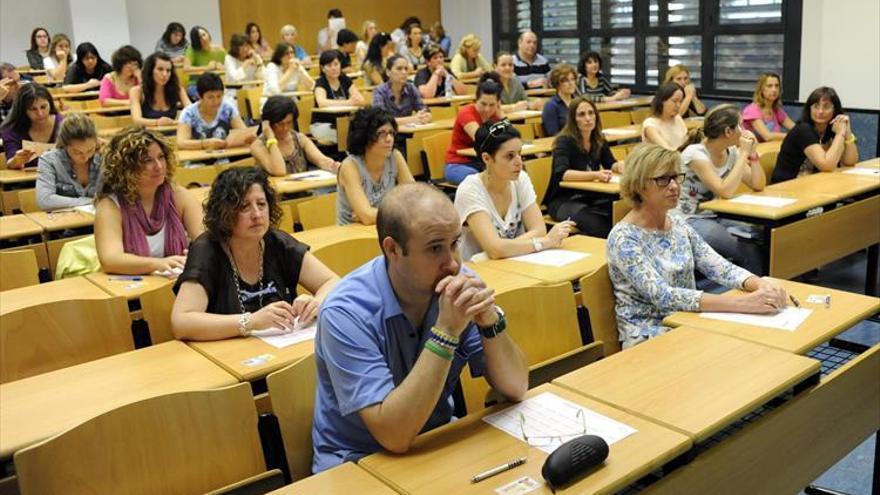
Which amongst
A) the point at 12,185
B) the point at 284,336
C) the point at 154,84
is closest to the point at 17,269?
the point at 284,336

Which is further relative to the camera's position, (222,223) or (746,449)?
(222,223)

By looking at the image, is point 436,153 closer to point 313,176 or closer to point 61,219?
point 313,176

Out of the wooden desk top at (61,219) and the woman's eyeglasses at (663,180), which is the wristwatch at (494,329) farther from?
the wooden desk top at (61,219)

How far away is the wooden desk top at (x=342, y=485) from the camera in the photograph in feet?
5.40

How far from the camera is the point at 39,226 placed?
163 inches

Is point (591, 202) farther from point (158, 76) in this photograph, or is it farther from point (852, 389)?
point (158, 76)

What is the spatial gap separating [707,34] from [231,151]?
617cm

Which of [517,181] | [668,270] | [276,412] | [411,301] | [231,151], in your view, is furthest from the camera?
[231,151]

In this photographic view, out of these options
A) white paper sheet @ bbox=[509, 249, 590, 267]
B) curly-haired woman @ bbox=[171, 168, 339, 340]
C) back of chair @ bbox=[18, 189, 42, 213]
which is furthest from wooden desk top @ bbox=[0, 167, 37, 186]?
white paper sheet @ bbox=[509, 249, 590, 267]

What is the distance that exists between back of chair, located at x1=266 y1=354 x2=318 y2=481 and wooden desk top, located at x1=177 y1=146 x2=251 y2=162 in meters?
Result: 3.95

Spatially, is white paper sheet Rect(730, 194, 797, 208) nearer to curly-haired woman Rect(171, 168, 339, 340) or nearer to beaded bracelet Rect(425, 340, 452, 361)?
curly-haired woman Rect(171, 168, 339, 340)

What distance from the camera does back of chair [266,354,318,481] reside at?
2.09 m

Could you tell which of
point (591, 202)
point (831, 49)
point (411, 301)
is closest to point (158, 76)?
point (591, 202)

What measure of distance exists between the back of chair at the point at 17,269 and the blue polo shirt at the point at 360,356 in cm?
203
